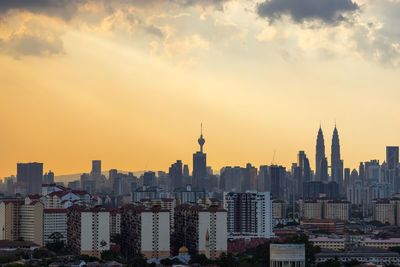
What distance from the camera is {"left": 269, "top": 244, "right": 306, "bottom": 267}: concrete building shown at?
2388 inches

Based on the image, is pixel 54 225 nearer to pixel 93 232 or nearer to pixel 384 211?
pixel 93 232

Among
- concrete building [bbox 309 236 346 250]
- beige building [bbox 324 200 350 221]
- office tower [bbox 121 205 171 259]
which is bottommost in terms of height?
concrete building [bbox 309 236 346 250]

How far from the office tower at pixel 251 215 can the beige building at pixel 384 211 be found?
53.1m

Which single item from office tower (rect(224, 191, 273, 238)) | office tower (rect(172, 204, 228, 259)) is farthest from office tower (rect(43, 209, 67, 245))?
office tower (rect(224, 191, 273, 238))

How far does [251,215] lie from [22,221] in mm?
23908

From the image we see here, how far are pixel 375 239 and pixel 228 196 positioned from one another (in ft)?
52.6

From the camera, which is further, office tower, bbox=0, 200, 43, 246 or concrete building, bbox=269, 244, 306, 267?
office tower, bbox=0, 200, 43, 246

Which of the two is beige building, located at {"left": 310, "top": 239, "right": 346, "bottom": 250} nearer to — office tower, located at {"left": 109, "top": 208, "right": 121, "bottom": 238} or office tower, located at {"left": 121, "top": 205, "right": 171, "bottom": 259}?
office tower, located at {"left": 109, "top": 208, "right": 121, "bottom": 238}

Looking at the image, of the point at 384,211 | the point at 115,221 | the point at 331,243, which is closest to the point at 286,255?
the point at 115,221

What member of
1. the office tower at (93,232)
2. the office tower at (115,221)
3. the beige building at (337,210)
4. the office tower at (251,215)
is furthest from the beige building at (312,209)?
the office tower at (93,232)

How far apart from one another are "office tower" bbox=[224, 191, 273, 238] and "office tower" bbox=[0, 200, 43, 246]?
2019cm

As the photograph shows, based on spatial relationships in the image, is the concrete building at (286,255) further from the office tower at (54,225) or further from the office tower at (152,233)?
the office tower at (54,225)

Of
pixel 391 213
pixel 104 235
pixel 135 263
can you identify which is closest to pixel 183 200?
pixel 391 213

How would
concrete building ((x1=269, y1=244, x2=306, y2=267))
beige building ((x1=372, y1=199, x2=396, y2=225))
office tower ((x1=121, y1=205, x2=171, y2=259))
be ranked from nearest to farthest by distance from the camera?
1. concrete building ((x1=269, y1=244, x2=306, y2=267))
2. office tower ((x1=121, y1=205, x2=171, y2=259))
3. beige building ((x1=372, y1=199, x2=396, y2=225))
